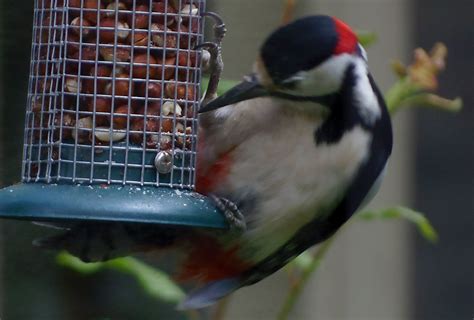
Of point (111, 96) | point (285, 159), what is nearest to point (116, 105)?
point (111, 96)

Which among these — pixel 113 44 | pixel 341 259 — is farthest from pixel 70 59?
pixel 341 259

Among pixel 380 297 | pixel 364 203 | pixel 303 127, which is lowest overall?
pixel 380 297

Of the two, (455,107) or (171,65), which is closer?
(171,65)

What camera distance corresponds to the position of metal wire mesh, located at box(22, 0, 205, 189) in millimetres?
2955

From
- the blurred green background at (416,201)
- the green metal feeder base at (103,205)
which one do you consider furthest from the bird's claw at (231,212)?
the blurred green background at (416,201)

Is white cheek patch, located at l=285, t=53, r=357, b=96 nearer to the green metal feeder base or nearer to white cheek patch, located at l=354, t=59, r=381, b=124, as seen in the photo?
white cheek patch, located at l=354, t=59, r=381, b=124

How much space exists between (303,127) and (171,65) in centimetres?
40

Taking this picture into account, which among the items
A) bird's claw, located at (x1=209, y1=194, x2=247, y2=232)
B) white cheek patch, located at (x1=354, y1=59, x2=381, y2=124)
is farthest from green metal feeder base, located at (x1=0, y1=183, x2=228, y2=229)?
white cheek patch, located at (x1=354, y1=59, x2=381, y2=124)

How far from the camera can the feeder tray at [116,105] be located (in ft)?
9.63

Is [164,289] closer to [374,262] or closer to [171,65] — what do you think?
[171,65]

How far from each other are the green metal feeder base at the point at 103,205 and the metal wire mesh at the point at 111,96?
0.09 meters

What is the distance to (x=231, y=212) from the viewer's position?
3.09 meters

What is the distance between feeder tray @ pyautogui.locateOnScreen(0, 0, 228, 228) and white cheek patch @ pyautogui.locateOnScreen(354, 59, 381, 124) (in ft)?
1.54

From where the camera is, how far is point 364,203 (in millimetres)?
3398
